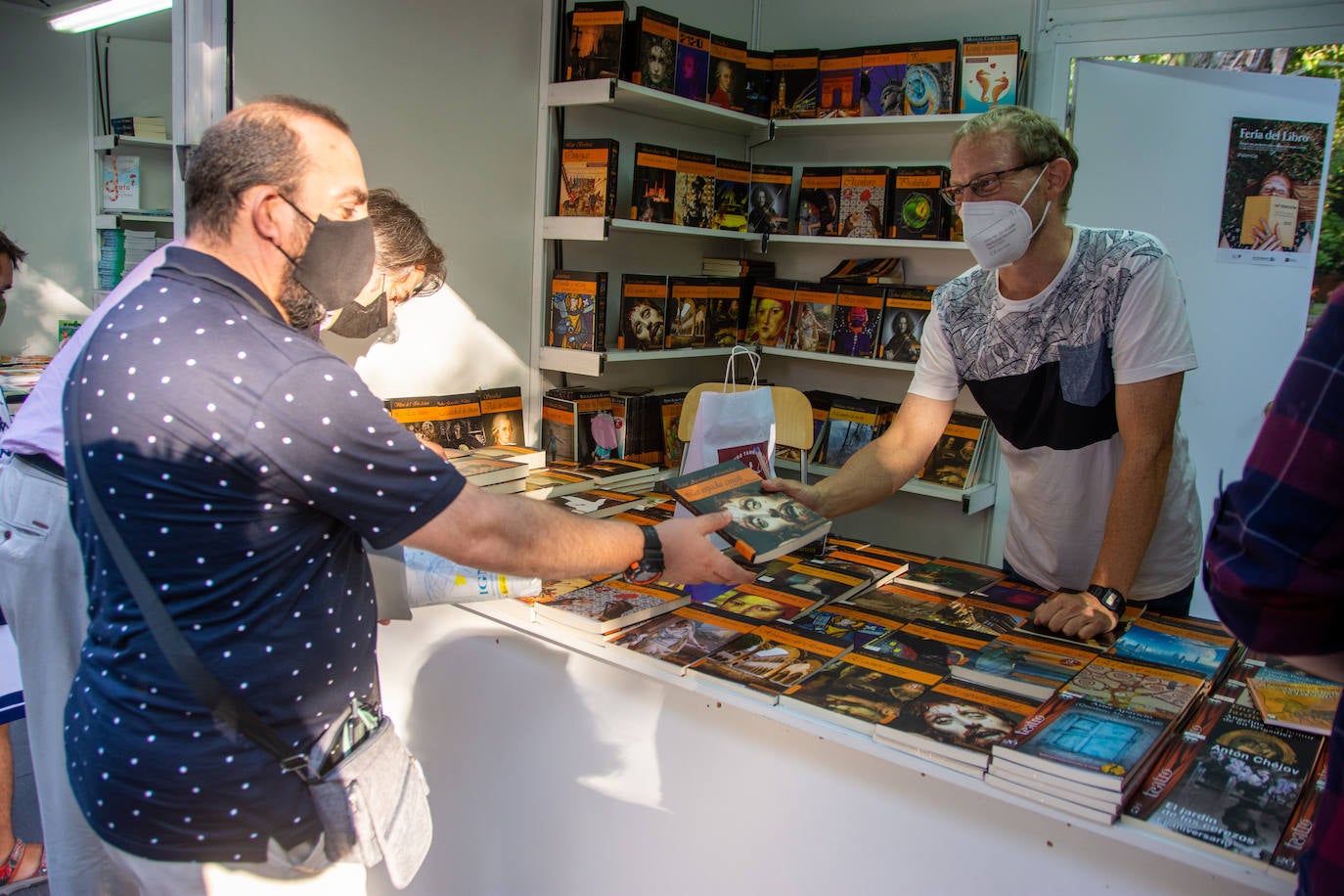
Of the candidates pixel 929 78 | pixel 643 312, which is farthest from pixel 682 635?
pixel 929 78

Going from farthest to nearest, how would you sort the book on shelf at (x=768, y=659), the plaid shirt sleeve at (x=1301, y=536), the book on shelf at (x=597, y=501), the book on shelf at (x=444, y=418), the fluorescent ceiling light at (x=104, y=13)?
the fluorescent ceiling light at (x=104, y=13)
the book on shelf at (x=444, y=418)
the book on shelf at (x=597, y=501)
the book on shelf at (x=768, y=659)
the plaid shirt sleeve at (x=1301, y=536)

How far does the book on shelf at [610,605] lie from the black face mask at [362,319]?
96 centimetres

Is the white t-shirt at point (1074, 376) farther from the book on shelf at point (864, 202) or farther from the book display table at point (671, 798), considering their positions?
the book on shelf at point (864, 202)

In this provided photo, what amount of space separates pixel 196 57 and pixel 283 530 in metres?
1.97

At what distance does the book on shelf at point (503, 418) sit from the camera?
340 cm

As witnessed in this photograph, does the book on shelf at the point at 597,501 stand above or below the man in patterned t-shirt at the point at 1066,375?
below

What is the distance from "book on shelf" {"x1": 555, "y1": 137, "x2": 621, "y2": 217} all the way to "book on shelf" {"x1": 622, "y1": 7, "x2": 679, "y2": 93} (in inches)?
12.9

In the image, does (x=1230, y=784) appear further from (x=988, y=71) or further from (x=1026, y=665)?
(x=988, y=71)

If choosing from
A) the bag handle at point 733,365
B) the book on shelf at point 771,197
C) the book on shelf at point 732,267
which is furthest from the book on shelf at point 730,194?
the bag handle at point 733,365

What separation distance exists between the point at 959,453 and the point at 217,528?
3.44 meters

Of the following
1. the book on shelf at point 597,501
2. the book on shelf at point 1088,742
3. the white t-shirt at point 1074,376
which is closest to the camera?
the book on shelf at point 1088,742

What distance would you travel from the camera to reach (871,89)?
404 cm

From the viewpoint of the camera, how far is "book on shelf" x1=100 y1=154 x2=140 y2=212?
6211mm

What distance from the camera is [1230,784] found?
1423 mm
